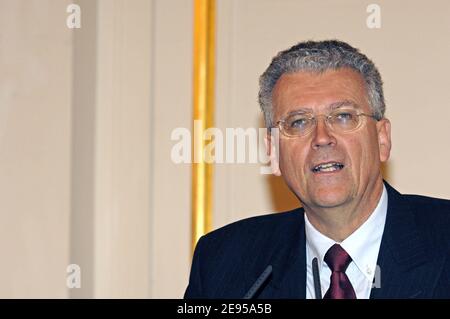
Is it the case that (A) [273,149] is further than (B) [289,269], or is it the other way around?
(A) [273,149]

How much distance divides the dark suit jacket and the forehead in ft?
0.91

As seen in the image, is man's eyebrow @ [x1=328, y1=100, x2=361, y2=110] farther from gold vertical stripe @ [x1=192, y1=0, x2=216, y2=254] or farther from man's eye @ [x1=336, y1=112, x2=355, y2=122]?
gold vertical stripe @ [x1=192, y1=0, x2=216, y2=254]

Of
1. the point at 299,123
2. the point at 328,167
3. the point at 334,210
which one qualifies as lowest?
the point at 334,210

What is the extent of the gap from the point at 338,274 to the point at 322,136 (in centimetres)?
34

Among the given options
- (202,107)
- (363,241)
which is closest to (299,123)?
(363,241)

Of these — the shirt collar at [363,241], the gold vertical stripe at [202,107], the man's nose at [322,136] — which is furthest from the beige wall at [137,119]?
the man's nose at [322,136]

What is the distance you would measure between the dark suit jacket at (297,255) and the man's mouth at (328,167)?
18 centimetres

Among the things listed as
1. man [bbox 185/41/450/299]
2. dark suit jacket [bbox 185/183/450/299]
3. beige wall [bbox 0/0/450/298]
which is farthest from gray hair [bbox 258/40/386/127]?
beige wall [bbox 0/0/450/298]

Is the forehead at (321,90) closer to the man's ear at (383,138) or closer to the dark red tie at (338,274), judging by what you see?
the man's ear at (383,138)

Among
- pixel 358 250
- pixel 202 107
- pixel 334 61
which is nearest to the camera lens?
pixel 358 250

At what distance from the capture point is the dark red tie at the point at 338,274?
2.06 metres

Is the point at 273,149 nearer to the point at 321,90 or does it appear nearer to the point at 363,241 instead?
the point at 321,90

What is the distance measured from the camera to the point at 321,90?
7.45 feet
